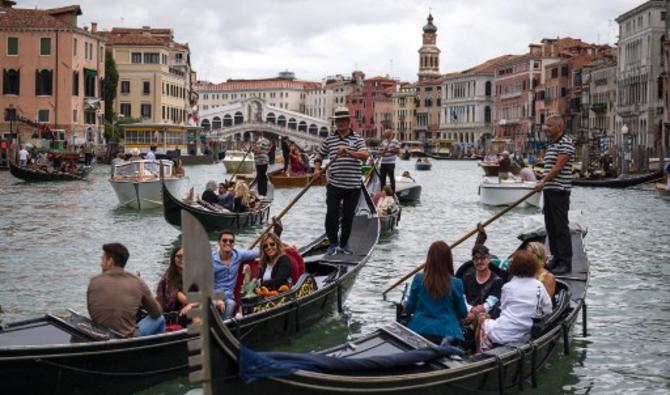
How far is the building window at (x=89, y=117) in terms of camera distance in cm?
3450

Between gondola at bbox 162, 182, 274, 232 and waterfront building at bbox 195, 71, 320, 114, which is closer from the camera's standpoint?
gondola at bbox 162, 182, 274, 232

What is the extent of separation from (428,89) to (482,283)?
73.4 meters

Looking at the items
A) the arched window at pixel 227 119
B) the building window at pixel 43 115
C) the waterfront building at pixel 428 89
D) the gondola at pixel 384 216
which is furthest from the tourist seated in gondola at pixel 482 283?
the arched window at pixel 227 119

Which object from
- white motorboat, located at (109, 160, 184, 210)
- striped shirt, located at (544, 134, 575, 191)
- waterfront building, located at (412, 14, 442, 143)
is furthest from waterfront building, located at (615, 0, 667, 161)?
waterfront building, located at (412, 14, 442, 143)

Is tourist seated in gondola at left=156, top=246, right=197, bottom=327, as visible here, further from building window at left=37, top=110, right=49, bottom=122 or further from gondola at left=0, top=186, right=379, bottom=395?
building window at left=37, top=110, right=49, bottom=122

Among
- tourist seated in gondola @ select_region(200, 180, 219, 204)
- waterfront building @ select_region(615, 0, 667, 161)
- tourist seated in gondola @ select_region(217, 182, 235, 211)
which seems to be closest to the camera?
tourist seated in gondola @ select_region(200, 180, 219, 204)

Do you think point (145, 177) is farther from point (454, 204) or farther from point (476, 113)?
point (476, 113)

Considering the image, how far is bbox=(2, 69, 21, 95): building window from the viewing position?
1276 inches

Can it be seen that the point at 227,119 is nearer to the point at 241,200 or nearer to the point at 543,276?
the point at 241,200

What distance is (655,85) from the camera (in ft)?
119

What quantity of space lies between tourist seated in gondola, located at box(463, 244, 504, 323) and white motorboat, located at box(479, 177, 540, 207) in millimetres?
11274

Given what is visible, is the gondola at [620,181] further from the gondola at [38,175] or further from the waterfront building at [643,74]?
the waterfront building at [643,74]

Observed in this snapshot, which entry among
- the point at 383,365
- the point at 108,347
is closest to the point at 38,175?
the point at 108,347

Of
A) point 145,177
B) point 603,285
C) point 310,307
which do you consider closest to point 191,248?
point 310,307
